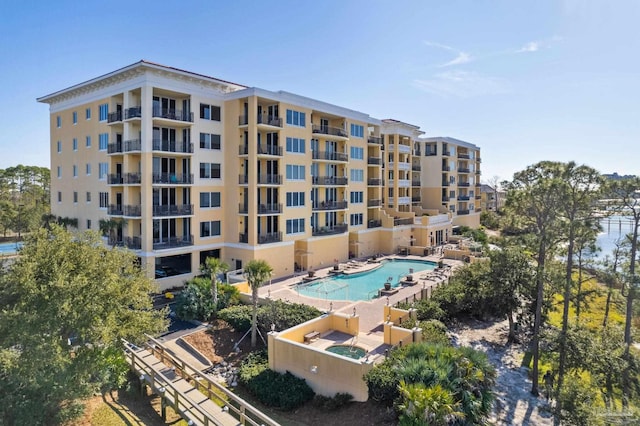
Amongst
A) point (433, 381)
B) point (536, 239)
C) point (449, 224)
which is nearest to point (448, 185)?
point (449, 224)

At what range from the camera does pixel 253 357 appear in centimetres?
2142

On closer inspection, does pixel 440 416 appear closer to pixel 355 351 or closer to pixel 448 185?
pixel 355 351

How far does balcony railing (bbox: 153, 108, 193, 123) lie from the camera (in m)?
29.5

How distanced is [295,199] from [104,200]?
16060 mm

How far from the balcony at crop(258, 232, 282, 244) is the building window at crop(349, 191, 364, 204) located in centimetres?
1211

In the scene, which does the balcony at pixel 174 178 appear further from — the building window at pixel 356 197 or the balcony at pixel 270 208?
the building window at pixel 356 197

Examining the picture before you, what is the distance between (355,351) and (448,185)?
48.4 metres

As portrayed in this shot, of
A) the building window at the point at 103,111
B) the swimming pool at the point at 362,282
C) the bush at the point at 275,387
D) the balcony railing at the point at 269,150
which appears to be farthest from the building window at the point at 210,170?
the bush at the point at 275,387

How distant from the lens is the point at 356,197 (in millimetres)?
44969

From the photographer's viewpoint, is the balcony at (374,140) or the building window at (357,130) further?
the balcony at (374,140)

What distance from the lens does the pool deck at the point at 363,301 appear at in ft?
78.9

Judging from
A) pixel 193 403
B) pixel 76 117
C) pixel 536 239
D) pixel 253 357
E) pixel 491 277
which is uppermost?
pixel 76 117

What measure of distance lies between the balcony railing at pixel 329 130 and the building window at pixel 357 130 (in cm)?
212

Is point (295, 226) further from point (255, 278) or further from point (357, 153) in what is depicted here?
point (255, 278)
